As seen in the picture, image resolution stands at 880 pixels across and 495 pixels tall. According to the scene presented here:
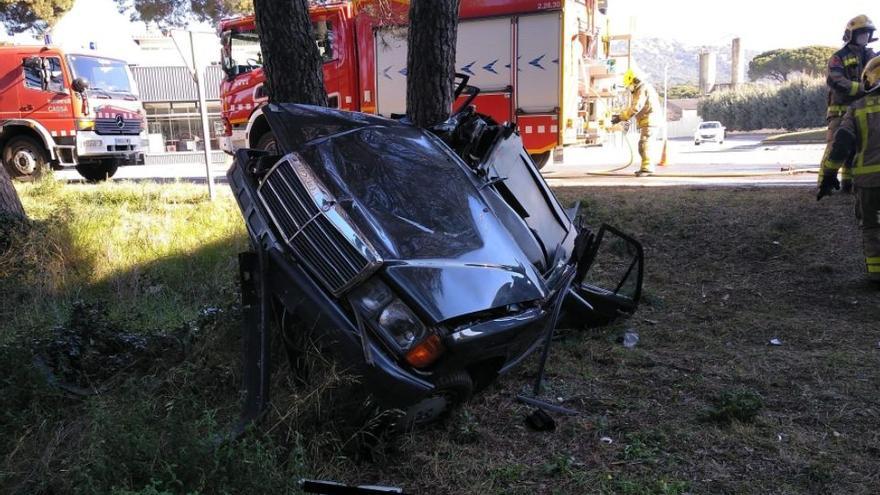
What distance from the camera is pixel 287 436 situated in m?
2.81

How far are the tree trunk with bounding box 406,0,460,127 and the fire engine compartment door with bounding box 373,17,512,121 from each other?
20.8 ft

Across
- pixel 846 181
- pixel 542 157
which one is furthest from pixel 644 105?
pixel 846 181

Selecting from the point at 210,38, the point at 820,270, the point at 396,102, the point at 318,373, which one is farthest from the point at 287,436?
the point at 396,102

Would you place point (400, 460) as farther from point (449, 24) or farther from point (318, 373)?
point (449, 24)

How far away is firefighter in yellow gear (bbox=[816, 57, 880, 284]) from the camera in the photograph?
18.0 ft

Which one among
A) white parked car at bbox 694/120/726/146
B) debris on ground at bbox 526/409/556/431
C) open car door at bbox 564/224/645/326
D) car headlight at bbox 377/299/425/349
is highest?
car headlight at bbox 377/299/425/349

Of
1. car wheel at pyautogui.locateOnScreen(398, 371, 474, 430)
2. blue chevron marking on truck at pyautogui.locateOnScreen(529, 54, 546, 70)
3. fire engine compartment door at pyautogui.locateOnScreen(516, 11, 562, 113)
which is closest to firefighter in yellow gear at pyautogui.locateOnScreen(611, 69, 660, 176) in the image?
fire engine compartment door at pyautogui.locateOnScreen(516, 11, 562, 113)

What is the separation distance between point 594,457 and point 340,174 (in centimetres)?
190

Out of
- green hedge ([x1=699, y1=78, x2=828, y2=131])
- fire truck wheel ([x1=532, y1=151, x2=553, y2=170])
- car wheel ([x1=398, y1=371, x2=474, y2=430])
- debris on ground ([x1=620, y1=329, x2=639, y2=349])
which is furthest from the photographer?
green hedge ([x1=699, y1=78, x2=828, y2=131])

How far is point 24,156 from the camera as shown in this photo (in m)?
12.8

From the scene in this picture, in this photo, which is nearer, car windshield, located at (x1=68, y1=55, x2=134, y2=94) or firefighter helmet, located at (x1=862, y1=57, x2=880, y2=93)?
firefighter helmet, located at (x1=862, y1=57, x2=880, y2=93)

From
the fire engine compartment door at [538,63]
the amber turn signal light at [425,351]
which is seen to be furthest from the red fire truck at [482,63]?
the amber turn signal light at [425,351]

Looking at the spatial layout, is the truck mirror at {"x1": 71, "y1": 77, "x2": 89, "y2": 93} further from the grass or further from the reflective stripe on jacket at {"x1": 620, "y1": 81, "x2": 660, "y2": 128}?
the reflective stripe on jacket at {"x1": 620, "y1": 81, "x2": 660, "y2": 128}

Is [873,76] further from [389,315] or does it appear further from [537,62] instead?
[537,62]
